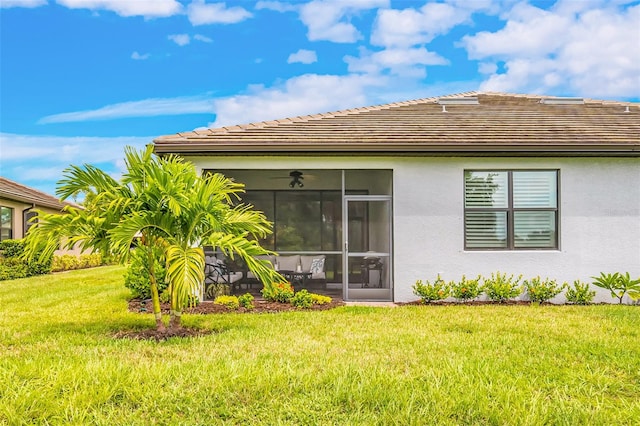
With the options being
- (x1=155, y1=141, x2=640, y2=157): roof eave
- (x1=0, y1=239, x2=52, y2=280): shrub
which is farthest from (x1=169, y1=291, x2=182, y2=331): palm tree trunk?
(x1=0, y1=239, x2=52, y2=280): shrub

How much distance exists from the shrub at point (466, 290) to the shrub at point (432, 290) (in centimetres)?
12

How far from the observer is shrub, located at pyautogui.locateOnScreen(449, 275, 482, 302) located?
31.4 feet

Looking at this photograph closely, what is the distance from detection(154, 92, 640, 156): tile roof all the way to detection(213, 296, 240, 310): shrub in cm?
286

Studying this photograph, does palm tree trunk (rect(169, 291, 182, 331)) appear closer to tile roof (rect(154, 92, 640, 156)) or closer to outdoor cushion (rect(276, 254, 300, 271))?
tile roof (rect(154, 92, 640, 156))

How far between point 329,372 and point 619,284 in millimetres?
7824

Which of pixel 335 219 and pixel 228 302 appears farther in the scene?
pixel 335 219

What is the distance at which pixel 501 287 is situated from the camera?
9.60 m

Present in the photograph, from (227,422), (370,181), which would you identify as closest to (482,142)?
(370,181)

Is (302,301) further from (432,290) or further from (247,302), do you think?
(432,290)

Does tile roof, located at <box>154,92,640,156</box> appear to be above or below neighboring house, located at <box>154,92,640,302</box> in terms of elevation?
above

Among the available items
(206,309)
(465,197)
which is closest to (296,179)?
(465,197)

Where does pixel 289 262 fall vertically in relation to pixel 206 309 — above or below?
above

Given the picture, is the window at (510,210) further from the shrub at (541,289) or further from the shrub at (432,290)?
the shrub at (432,290)

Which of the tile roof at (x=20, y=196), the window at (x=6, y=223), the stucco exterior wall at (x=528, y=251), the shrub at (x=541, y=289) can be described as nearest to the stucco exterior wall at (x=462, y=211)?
the stucco exterior wall at (x=528, y=251)
